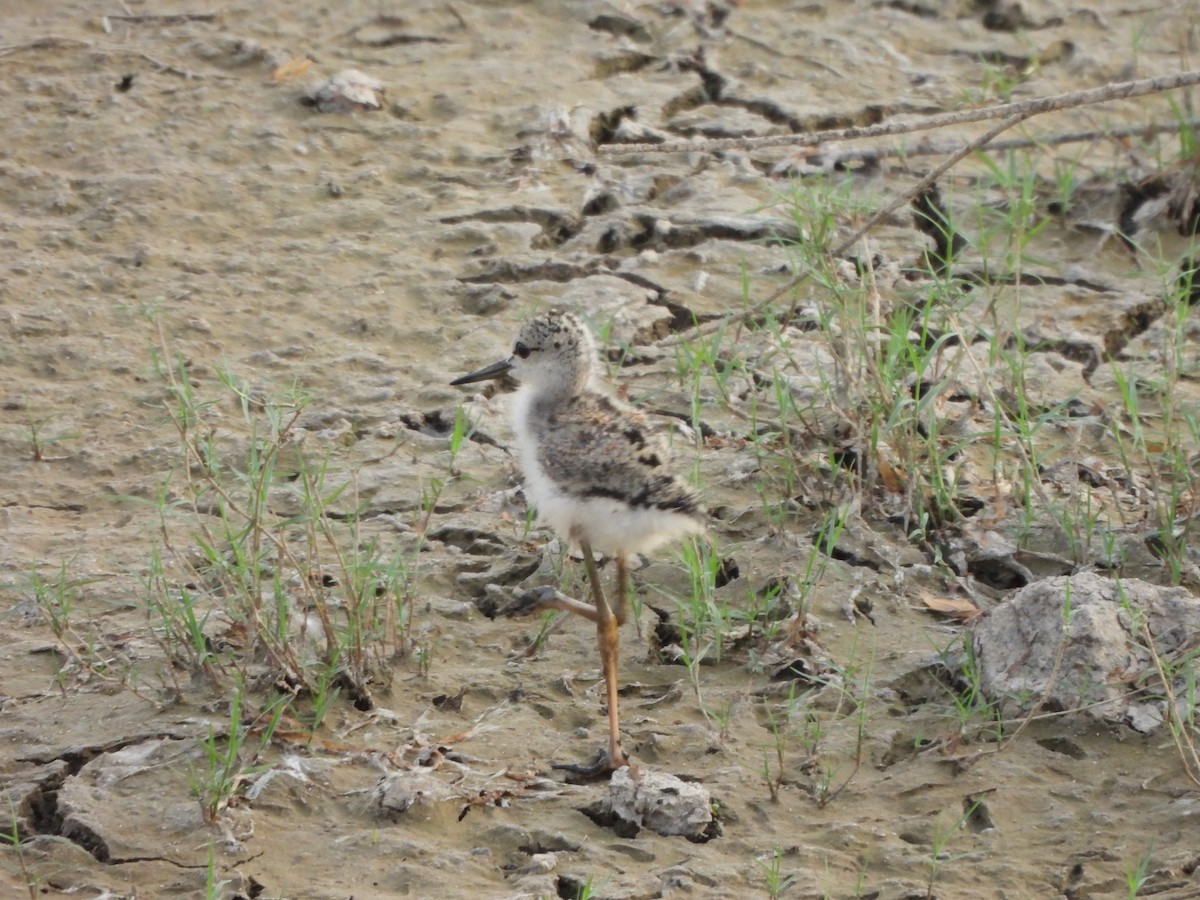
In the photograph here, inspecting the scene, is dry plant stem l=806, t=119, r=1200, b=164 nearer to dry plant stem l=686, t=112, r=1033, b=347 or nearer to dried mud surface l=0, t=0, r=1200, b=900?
dried mud surface l=0, t=0, r=1200, b=900

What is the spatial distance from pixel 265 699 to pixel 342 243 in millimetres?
2414

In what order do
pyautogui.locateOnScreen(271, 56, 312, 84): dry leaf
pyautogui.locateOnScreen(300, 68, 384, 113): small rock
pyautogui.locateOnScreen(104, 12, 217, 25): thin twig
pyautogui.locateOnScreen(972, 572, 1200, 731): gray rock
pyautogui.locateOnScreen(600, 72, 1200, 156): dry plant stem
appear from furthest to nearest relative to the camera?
pyautogui.locateOnScreen(104, 12, 217, 25): thin twig
pyautogui.locateOnScreen(271, 56, 312, 84): dry leaf
pyautogui.locateOnScreen(300, 68, 384, 113): small rock
pyautogui.locateOnScreen(600, 72, 1200, 156): dry plant stem
pyautogui.locateOnScreen(972, 572, 1200, 731): gray rock

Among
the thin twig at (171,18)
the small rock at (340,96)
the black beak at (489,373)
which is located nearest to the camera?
the black beak at (489,373)

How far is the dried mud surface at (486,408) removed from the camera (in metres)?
3.09

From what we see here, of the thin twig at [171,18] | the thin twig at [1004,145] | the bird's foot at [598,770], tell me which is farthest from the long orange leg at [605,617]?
the thin twig at [171,18]

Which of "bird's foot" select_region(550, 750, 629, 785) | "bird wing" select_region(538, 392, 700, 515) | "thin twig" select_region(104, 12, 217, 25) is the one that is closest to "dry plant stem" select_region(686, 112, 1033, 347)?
"bird wing" select_region(538, 392, 700, 515)

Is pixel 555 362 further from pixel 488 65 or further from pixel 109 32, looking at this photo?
pixel 109 32

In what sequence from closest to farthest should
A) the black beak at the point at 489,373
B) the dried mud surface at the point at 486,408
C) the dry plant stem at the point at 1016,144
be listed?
1. the dried mud surface at the point at 486,408
2. the black beak at the point at 489,373
3. the dry plant stem at the point at 1016,144

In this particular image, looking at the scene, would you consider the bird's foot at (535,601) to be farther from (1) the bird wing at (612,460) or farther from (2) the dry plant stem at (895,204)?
(2) the dry plant stem at (895,204)

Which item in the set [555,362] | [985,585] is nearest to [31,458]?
[555,362]

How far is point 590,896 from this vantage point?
2.80m

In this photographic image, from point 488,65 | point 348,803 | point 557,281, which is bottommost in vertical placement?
point 348,803

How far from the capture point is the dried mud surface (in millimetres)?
3088

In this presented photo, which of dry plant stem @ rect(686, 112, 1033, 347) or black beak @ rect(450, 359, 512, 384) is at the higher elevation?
dry plant stem @ rect(686, 112, 1033, 347)
